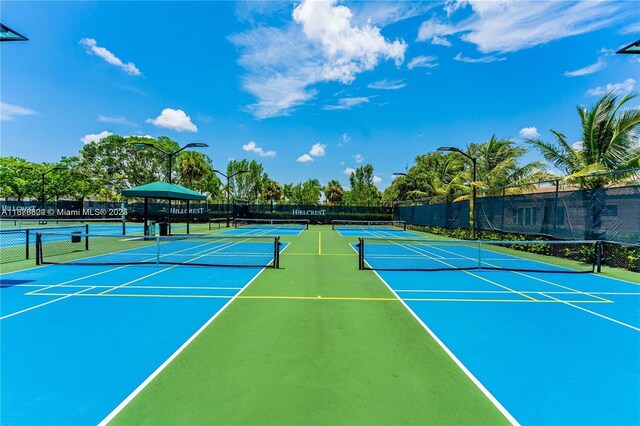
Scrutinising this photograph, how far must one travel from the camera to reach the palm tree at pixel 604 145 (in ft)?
46.0

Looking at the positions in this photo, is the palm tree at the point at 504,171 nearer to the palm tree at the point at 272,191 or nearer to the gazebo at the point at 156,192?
the gazebo at the point at 156,192

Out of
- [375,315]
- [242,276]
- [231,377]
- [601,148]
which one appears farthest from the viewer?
[601,148]

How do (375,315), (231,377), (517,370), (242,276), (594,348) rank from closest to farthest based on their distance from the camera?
(231,377)
(517,370)
(594,348)
(375,315)
(242,276)

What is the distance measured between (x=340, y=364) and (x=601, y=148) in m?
19.1

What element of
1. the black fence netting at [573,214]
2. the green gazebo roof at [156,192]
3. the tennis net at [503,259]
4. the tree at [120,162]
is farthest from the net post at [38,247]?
the tree at [120,162]

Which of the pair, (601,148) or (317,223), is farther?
(317,223)

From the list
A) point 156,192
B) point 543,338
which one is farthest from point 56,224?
point 543,338

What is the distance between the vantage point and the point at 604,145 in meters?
15.7

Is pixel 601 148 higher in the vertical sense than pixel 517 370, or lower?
higher

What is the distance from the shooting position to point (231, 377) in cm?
398

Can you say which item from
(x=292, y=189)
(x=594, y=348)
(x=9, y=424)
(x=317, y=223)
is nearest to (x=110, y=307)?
(x=9, y=424)

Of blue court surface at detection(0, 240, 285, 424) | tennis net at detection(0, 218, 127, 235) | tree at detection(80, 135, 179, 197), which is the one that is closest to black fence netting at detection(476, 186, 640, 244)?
blue court surface at detection(0, 240, 285, 424)

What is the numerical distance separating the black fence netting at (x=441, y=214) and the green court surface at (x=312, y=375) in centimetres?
1934

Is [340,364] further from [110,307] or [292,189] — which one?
[292,189]
